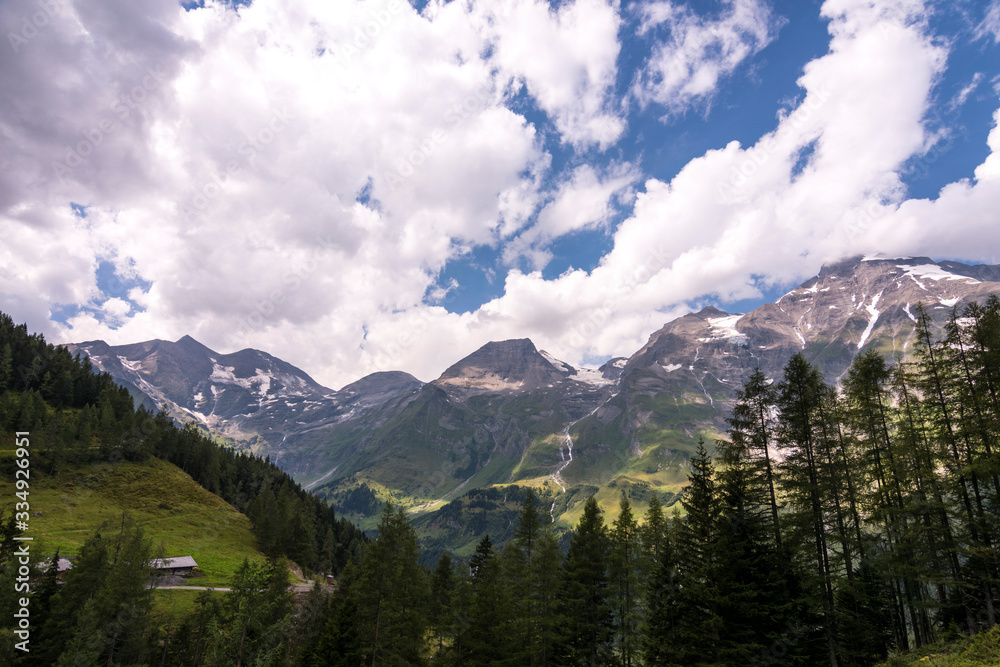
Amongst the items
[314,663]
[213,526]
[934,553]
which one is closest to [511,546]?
[314,663]

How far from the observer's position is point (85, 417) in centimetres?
11169

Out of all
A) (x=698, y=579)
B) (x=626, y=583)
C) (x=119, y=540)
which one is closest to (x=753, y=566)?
(x=698, y=579)

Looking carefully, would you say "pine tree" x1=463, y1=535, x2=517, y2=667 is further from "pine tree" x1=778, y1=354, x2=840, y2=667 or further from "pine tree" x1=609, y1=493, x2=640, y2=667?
"pine tree" x1=778, y1=354, x2=840, y2=667

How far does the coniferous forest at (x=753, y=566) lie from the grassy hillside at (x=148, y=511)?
29.8 m

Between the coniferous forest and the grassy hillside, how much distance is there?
29784 millimetres

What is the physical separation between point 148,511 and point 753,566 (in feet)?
383

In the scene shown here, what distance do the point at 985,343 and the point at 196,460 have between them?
16177 cm

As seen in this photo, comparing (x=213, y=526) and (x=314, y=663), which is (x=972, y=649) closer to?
(x=314, y=663)

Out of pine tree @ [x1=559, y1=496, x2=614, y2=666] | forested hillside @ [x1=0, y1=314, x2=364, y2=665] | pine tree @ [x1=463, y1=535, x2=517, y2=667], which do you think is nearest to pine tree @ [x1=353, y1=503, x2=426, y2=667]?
forested hillside @ [x1=0, y1=314, x2=364, y2=665]

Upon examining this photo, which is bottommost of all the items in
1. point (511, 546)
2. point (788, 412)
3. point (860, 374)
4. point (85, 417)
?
point (511, 546)

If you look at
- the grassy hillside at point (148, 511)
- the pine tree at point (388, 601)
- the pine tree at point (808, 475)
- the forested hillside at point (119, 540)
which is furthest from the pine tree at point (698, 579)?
the grassy hillside at point (148, 511)

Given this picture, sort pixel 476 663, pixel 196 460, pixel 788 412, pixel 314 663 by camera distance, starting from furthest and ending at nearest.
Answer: pixel 196 460, pixel 314 663, pixel 476 663, pixel 788 412

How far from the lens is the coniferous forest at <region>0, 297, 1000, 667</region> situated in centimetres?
2542

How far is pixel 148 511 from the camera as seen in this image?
94.9 meters
